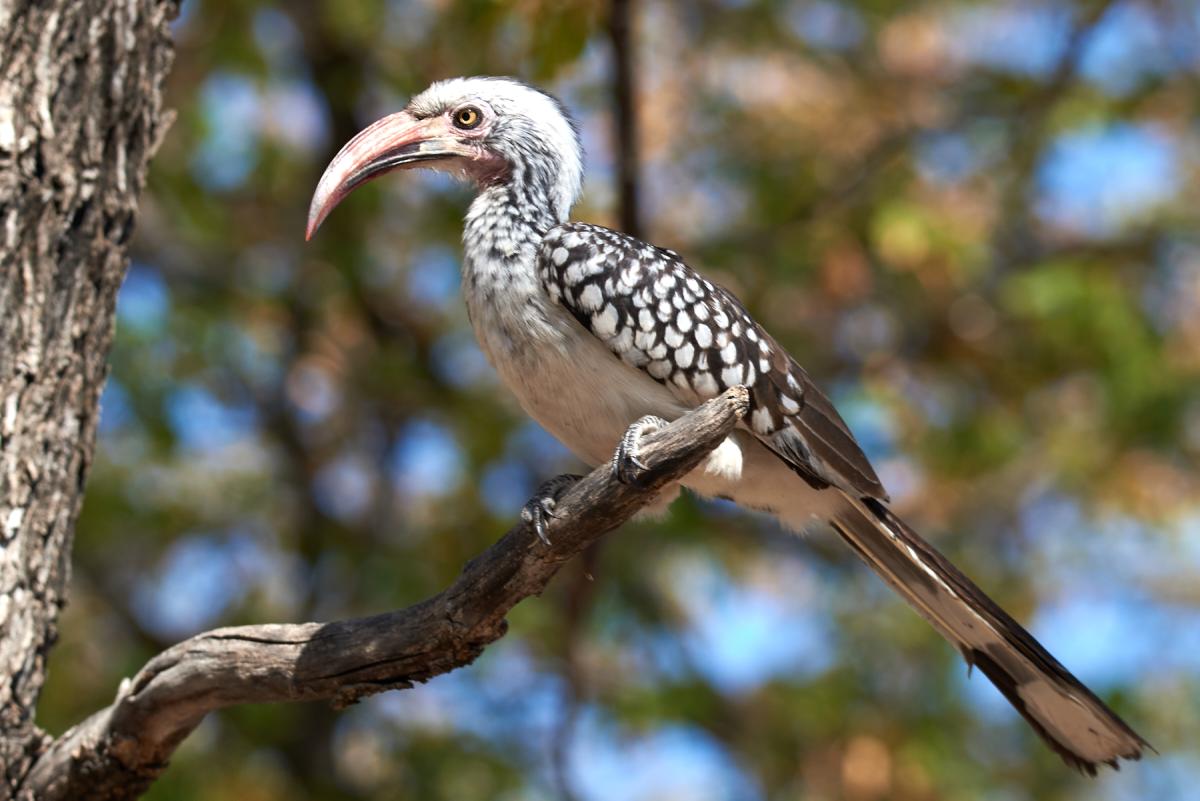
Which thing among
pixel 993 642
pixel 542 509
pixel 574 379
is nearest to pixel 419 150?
pixel 574 379

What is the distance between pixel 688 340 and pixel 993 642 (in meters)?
1.22

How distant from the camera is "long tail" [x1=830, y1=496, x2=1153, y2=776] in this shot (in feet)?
12.1

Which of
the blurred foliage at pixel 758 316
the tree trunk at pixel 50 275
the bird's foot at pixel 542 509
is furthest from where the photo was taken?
the blurred foliage at pixel 758 316

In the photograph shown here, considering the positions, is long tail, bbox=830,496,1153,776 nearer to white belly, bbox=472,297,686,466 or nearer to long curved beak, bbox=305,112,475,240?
white belly, bbox=472,297,686,466

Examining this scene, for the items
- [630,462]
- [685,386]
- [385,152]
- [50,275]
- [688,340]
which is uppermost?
[385,152]

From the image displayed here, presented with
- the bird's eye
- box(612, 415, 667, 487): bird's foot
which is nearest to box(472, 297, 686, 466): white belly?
box(612, 415, 667, 487): bird's foot

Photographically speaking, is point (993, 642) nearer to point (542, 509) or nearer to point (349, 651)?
point (542, 509)

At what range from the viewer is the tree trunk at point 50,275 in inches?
137

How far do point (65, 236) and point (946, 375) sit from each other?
18.2ft

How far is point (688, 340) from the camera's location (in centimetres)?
382

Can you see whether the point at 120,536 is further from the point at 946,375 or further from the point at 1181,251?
the point at 1181,251

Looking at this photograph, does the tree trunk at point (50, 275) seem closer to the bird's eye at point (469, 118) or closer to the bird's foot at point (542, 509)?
the bird's eye at point (469, 118)

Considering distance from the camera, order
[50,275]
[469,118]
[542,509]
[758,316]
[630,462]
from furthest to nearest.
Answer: [758,316]
[469,118]
[50,275]
[542,509]
[630,462]

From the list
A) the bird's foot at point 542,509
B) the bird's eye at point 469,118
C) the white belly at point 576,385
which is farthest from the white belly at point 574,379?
the bird's eye at point 469,118
